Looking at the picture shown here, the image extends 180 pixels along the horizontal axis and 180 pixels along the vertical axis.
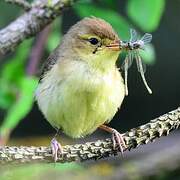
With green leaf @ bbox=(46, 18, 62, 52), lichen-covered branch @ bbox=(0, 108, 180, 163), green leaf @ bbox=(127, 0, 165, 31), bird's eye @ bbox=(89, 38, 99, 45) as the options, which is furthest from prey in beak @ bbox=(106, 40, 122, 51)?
green leaf @ bbox=(46, 18, 62, 52)

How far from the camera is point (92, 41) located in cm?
400

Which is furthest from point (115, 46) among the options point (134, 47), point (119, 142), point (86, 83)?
point (119, 142)

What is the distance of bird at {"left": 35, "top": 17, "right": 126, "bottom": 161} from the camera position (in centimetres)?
386

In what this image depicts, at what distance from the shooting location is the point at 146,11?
4.07 meters

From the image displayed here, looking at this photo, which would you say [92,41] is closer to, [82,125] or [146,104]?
[82,125]

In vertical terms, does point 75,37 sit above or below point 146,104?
above

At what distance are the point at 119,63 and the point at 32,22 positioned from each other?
1044 mm

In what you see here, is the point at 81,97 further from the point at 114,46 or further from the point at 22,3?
the point at 22,3

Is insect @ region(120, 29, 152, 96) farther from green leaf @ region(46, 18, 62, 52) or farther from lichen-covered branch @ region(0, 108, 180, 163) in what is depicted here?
green leaf @ region(46, 18, 62, 52)

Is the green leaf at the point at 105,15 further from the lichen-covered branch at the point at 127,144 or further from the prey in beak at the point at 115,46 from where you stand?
the lichen-covered branch at the point at 127,144

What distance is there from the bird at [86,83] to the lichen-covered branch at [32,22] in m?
0.19

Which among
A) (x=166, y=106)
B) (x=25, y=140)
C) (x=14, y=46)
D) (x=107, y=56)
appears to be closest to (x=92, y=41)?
(x=107, y=56)

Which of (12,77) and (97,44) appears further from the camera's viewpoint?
(12,77)

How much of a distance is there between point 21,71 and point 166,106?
255 cm
